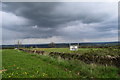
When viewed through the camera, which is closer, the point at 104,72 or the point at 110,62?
the point at 104,72

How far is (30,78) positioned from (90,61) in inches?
142

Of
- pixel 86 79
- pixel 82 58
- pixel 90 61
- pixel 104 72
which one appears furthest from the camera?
pixel 82 58

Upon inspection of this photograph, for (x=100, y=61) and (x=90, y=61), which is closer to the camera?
(x=100, y=61)

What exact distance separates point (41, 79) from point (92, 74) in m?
2.28

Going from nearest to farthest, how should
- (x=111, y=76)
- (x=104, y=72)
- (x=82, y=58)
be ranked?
(x=111, y=76)
(x=104, y=72)
(x=82, y=58)

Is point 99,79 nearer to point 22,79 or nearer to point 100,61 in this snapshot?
point 100,61

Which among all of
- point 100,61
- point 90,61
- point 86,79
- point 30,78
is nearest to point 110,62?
point 100,61

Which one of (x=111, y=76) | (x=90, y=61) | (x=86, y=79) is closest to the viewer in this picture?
(x=86, y=79)

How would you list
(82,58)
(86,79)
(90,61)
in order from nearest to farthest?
(86,79), (90,61), (82,58)

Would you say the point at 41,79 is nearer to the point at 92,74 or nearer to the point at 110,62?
the point at 92,74

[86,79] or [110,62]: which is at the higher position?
[110,62]

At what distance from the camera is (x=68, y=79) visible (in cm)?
446

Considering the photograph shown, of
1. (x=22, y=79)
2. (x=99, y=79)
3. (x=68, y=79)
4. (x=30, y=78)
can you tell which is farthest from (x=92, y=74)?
(x=22, y=79)

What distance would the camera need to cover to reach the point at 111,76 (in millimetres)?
4672
